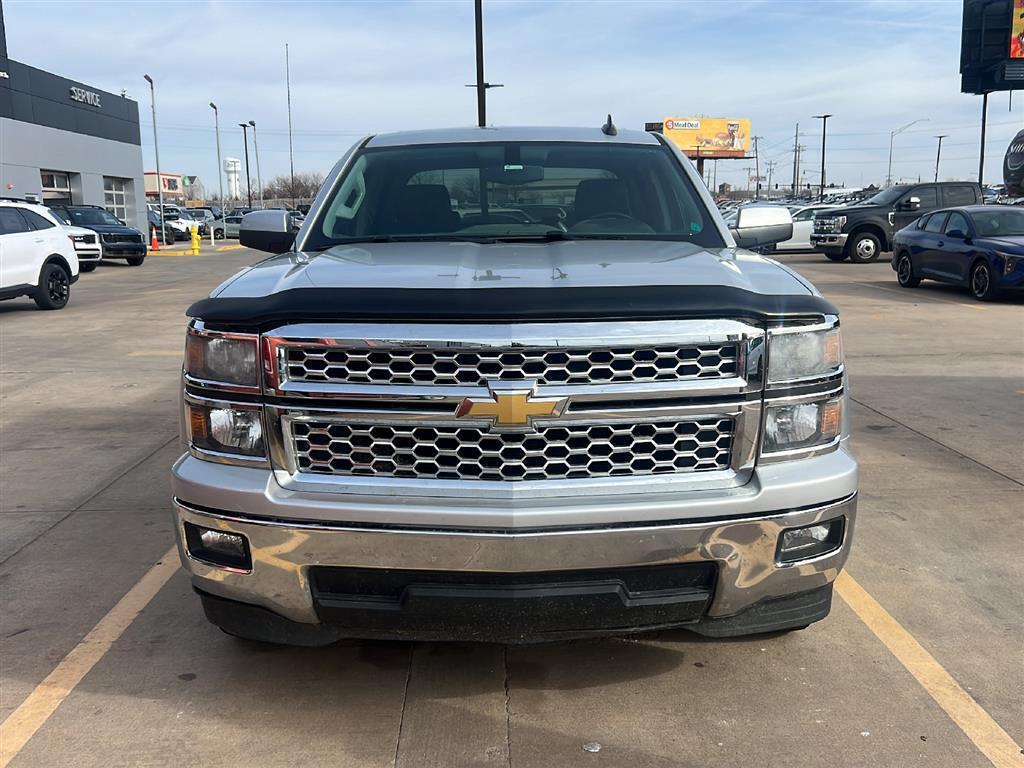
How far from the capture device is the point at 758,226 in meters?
4.19

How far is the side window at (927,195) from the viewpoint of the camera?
21.9m

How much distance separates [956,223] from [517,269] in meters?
14.1

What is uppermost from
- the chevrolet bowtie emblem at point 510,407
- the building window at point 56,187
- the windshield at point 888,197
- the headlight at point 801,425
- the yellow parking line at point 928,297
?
the building window at point 56,187

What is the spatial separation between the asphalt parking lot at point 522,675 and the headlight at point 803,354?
3.63 ft

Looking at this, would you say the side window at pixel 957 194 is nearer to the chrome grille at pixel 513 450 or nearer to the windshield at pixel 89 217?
the chrome grille at pixel 513 450

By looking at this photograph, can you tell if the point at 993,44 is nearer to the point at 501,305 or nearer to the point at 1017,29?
the point at 1017,29

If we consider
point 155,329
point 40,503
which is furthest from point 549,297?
point 155,329

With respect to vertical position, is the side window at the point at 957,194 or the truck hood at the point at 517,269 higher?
the side window at the point at 957,194

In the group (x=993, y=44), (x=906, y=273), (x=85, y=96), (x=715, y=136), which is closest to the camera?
(x=906, y=273)

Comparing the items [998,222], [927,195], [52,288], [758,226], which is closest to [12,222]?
[52,288]

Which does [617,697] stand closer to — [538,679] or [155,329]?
[538,679]

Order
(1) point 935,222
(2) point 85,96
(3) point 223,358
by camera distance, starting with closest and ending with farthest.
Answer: (3) point 223,358 < (1) point 935,222 < (2) point 85,96

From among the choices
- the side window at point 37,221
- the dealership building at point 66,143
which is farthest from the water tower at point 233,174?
the side window at point 37,221

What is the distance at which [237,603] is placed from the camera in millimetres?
2783
